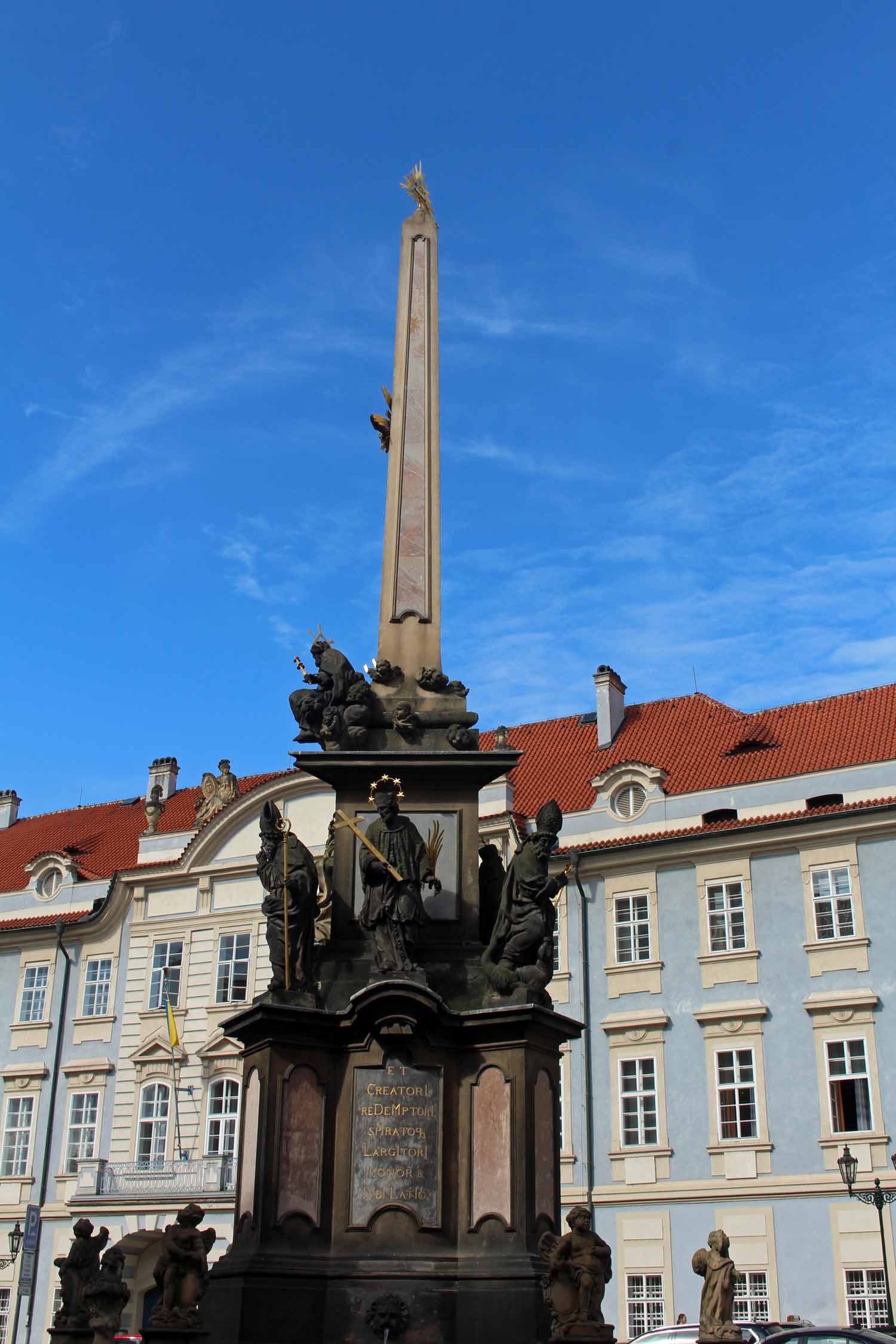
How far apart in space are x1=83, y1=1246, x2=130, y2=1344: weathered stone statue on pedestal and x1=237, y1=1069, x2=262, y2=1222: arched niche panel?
1.45 metres

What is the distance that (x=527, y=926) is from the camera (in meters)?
10.7

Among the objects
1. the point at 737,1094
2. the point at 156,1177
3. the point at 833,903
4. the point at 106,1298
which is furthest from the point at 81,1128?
the point at 106,1298

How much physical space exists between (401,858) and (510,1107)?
1.92 m

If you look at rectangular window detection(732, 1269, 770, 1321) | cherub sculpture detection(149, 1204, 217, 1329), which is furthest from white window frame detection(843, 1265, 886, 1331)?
cherub sculpture detection(149, 1204, 217, 1329)

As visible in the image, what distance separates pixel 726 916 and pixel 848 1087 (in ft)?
11.9

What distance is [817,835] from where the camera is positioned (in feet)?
85.8

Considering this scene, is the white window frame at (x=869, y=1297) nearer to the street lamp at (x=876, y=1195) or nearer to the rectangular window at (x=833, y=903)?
the street lamp at (x=876, y=1195)

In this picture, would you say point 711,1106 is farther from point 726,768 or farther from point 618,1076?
point 726,768

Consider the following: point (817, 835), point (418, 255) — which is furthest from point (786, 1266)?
point (418, 255)

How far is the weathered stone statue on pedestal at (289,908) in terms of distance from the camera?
422 inches

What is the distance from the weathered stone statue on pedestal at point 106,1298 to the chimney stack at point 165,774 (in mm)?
29276

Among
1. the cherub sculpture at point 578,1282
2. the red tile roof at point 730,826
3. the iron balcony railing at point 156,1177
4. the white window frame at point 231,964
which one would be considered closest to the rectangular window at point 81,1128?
the iron balcony railing at point 156,1177

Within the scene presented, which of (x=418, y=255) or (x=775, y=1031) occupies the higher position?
(x=418, y=255)

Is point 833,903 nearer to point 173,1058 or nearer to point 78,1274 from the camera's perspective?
point 173,1058
